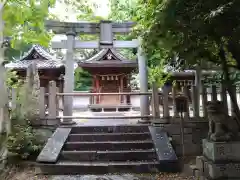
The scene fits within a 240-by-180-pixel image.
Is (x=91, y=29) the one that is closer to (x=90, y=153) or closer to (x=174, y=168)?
(x=90, y=153)

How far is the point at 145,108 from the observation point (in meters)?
7.85

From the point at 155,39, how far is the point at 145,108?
12.1 ft

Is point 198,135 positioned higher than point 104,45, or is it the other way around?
point 104,45

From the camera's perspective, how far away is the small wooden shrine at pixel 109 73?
1377 cm

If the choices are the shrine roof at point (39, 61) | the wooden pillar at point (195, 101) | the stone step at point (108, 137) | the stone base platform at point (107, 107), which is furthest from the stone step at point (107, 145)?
the shrine roof at point (39, 61)

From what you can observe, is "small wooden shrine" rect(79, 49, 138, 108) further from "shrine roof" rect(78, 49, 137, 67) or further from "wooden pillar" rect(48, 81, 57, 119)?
"wooden pillar" rect(48, 81, 57, 119)

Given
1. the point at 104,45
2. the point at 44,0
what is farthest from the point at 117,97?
the point at 44,0

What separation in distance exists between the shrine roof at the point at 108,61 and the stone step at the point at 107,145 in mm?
7930

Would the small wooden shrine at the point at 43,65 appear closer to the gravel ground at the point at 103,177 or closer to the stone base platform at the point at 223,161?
the gravel ground at the point at 103,177

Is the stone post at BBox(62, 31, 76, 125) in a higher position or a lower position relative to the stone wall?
higher

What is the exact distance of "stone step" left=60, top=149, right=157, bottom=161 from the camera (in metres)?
5.76

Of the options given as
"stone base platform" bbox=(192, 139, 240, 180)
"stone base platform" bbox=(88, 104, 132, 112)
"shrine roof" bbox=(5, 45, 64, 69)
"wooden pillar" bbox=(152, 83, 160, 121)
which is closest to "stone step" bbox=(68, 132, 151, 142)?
"wooden pillar" bbox=(152, 83, 160, 121)

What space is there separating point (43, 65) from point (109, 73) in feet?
13.7

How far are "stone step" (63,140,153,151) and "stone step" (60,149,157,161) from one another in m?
0.29
